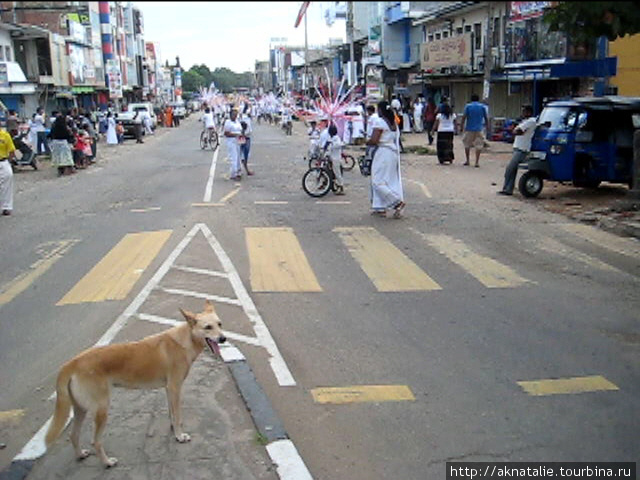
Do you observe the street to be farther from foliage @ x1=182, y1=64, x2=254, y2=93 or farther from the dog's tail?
foliage @ x1=182, y1=64, x2=254, y2=93

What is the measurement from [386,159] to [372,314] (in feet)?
18.0

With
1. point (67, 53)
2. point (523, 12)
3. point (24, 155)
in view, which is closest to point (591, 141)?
point (523, 12)

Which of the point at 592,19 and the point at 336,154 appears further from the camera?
the point at 336,154

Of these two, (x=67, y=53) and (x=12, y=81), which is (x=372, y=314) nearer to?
(x=12, y=81)

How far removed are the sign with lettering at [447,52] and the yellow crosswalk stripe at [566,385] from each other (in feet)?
88.2

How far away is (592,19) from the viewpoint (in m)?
4.27

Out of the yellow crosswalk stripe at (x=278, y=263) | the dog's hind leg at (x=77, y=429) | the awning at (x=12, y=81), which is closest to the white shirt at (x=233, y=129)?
the yellow crosswalk stripe at (x=278, y=263)

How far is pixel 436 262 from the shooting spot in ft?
30.0

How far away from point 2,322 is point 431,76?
32473 mm

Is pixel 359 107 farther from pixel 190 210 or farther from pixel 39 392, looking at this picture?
pixel 39 392

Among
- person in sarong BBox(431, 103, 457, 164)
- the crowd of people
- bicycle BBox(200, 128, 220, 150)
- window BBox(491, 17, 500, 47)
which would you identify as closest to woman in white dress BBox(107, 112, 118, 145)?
the crowd of people

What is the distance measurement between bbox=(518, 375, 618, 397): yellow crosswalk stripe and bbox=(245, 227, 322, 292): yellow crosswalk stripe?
122 inches

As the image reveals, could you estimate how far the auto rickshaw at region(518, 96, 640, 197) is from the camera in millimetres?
13961

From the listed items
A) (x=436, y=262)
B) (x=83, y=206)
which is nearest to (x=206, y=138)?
(x=83, y=206)
